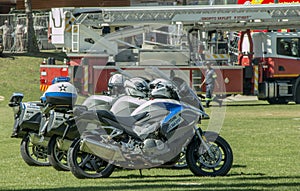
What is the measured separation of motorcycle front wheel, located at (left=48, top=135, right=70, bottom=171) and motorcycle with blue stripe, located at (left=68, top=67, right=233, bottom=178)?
92cm

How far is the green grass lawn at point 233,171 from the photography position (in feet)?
39.3

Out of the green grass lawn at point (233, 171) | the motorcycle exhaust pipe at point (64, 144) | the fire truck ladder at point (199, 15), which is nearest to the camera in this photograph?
the green grass lawn at point (233, 171)

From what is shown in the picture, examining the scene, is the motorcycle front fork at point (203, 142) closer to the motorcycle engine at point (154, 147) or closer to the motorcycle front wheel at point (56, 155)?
the motorcycle engine at point (154, 147)

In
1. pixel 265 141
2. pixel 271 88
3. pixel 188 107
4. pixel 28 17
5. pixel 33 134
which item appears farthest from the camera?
pixel 28 17

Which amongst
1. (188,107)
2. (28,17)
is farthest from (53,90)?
(28,17)

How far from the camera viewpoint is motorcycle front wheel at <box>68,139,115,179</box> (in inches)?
512

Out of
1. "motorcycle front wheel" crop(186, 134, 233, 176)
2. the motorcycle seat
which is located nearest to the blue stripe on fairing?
the motorcycle seat

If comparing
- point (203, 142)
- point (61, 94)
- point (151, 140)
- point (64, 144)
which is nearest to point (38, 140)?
point (64, 144)

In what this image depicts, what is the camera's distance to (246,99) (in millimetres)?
38250

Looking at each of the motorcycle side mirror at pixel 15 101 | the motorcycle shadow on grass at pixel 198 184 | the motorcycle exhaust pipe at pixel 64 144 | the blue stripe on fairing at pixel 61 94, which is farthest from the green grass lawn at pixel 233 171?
the blue stripe on fairing at pixel 61 94

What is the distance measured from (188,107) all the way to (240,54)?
77.6ft

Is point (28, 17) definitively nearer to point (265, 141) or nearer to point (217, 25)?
point (217, 25)

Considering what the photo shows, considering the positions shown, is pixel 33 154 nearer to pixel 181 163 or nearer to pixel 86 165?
pixel 86 165

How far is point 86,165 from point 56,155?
1.15m
